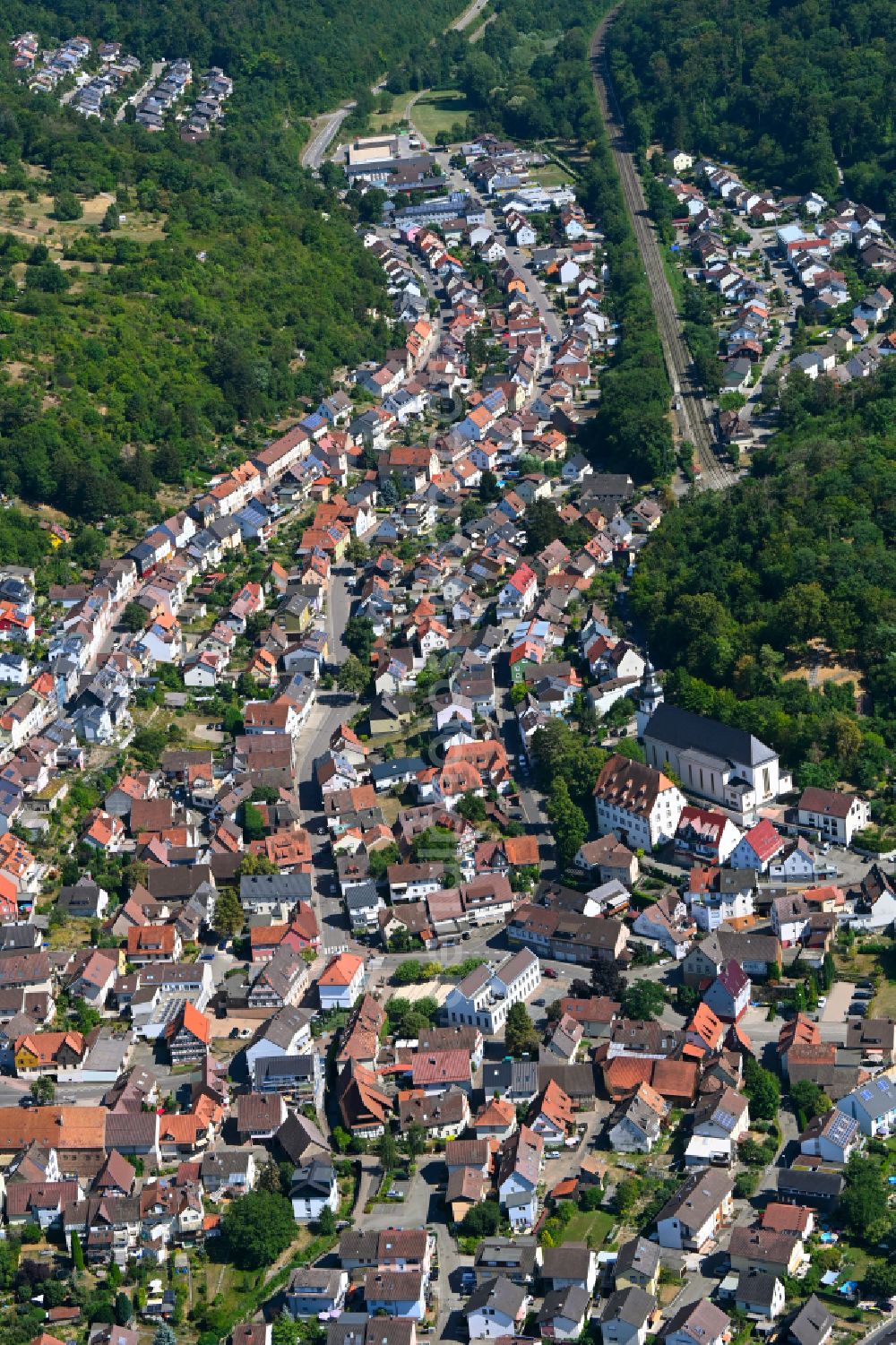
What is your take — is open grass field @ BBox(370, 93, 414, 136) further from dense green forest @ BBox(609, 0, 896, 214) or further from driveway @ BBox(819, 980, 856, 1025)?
driveway @ BBox(819, 980, 856, 1025)

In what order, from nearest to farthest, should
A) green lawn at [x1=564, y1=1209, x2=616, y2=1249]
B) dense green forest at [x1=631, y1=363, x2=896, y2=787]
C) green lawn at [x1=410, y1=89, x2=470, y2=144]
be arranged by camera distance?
green lawn at [x1=564, y1=1209, x2=616, y2=1249]
dense green forest at [x1=631, y1=363, x2=896, y2=787]
green lawn at [x1=410, y1=89, x2=470, y2=144]

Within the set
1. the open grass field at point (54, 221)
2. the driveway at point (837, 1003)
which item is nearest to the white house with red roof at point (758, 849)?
the driveway at point (837, 1003)

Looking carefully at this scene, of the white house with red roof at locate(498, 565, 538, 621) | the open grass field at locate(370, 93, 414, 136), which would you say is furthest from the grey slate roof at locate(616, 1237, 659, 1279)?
the open grass field at locate(370, 93, 414, 136)

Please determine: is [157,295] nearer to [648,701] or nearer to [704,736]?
[648,701]

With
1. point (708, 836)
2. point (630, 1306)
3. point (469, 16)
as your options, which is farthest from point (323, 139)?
point (630, 1306)

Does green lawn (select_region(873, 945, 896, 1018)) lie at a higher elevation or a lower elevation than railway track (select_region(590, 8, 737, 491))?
higher

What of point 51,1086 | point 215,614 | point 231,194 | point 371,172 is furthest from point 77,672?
point 371,172

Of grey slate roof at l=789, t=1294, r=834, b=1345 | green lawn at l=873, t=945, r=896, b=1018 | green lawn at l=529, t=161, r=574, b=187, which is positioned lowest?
green lawn at l=529, t=161, r=574, b=187

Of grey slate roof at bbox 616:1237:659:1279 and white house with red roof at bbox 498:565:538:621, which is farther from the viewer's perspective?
white house with red roof at bbox 498:565:538:621
